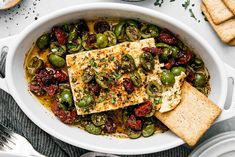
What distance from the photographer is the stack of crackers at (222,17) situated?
161 inches

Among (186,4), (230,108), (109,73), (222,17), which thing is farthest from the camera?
(186,4)

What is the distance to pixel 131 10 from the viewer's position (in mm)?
3891

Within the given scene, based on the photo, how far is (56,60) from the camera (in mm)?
4035

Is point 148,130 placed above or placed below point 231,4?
Answer: below

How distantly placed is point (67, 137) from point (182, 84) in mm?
821

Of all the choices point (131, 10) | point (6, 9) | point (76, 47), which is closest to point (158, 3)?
point (131, 10)

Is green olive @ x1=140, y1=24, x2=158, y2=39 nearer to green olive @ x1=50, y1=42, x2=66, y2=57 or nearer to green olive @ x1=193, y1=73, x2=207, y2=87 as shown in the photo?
green olive @ x1=193, y1=73, x2=207, y2=87

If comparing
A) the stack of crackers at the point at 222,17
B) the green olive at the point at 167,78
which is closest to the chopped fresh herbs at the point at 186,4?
the stack of crackers at the point at 222,17

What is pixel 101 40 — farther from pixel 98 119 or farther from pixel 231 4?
pixel 231 4

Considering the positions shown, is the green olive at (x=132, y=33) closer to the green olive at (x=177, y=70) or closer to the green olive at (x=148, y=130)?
the green olive at (x=177, y=70)

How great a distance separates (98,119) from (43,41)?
63 centimetres

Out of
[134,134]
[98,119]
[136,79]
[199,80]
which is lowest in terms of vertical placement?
[134,134]

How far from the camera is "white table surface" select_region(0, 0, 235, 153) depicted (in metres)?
4.20

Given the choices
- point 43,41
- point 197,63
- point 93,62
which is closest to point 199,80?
point 197,63
